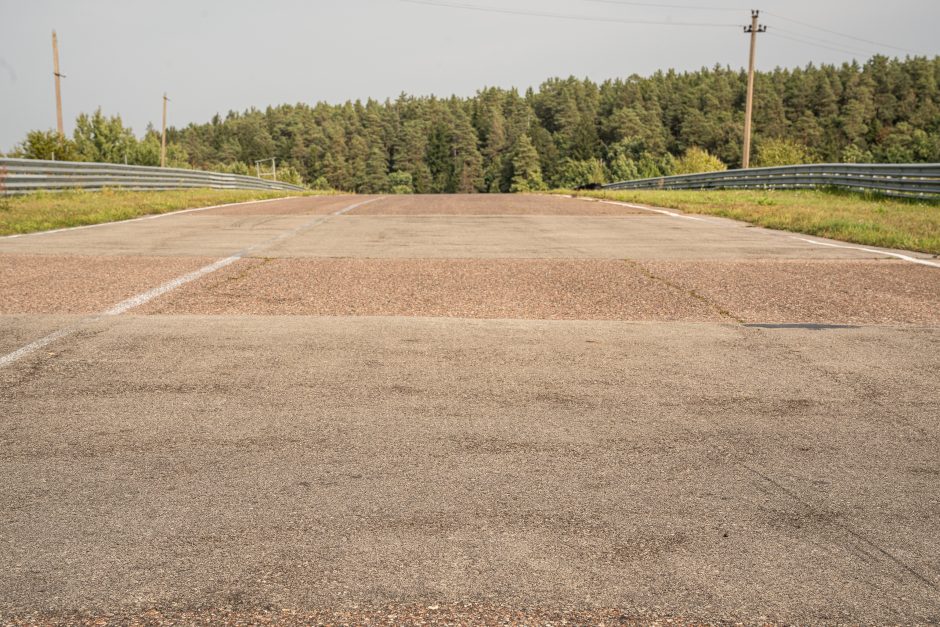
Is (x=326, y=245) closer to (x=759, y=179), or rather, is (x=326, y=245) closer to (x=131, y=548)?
(x=131, y=548)

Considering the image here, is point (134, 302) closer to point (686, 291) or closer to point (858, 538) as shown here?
point (686, 291)

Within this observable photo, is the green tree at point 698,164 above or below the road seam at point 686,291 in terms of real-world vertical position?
above

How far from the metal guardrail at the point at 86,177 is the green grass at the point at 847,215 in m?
16.2

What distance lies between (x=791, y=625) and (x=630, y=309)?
441 centimetres

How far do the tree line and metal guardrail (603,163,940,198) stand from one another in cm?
5494

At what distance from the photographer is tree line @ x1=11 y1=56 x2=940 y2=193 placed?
11044 cm

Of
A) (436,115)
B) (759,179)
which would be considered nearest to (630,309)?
(759,179)

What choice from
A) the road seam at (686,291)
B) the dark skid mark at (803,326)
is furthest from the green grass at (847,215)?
the dark skid mark at (803,326)

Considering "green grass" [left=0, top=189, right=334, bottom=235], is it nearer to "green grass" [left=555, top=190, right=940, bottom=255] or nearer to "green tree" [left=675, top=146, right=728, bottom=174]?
"green grass" [left=555, top=190, right=940, bottom=255]

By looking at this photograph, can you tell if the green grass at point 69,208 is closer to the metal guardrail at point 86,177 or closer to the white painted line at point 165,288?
the metal guardrail at point 86,177

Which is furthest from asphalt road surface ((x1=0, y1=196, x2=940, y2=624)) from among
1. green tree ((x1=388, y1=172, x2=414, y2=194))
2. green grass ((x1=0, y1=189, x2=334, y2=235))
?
green tree ((x1=388, y1=172, x2=414, y2=194))

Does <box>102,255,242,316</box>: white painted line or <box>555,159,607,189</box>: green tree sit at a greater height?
<box>555,159,607,189</box>: green tree

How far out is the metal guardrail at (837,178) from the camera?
18328 millimetres

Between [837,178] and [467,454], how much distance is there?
924 inches
